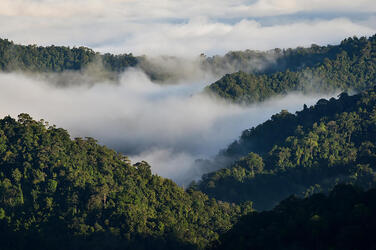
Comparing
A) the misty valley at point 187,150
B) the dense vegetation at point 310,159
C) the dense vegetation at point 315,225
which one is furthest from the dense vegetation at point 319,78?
Result: the dense vegetation at point 315,225

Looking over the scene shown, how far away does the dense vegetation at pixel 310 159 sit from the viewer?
77062 mm

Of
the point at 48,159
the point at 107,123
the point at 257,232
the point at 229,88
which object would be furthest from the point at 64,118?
the point at 257,232

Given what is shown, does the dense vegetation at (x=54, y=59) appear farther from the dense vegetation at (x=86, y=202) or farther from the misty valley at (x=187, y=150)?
the dense vegetation at (x=86, y=202)

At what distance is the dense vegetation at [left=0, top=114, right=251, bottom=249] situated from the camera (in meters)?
57.3

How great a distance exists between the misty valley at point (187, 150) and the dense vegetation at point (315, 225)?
9 centimetres

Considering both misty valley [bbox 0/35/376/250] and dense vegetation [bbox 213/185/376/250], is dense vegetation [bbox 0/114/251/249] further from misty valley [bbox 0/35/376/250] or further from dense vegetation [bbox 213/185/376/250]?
dense vegetation [bbox 213/185/376/250]

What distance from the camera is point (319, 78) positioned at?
133 meters

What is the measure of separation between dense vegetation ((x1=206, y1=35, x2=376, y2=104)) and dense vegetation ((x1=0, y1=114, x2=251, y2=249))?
57954 mm

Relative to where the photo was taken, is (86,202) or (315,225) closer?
(315,225)

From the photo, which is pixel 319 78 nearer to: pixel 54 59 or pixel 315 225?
pixel 54 59

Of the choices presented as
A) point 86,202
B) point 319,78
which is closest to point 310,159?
point 86,202

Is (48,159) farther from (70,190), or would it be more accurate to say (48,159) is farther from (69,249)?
(69,249)

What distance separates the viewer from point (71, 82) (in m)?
176

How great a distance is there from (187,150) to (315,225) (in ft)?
293
